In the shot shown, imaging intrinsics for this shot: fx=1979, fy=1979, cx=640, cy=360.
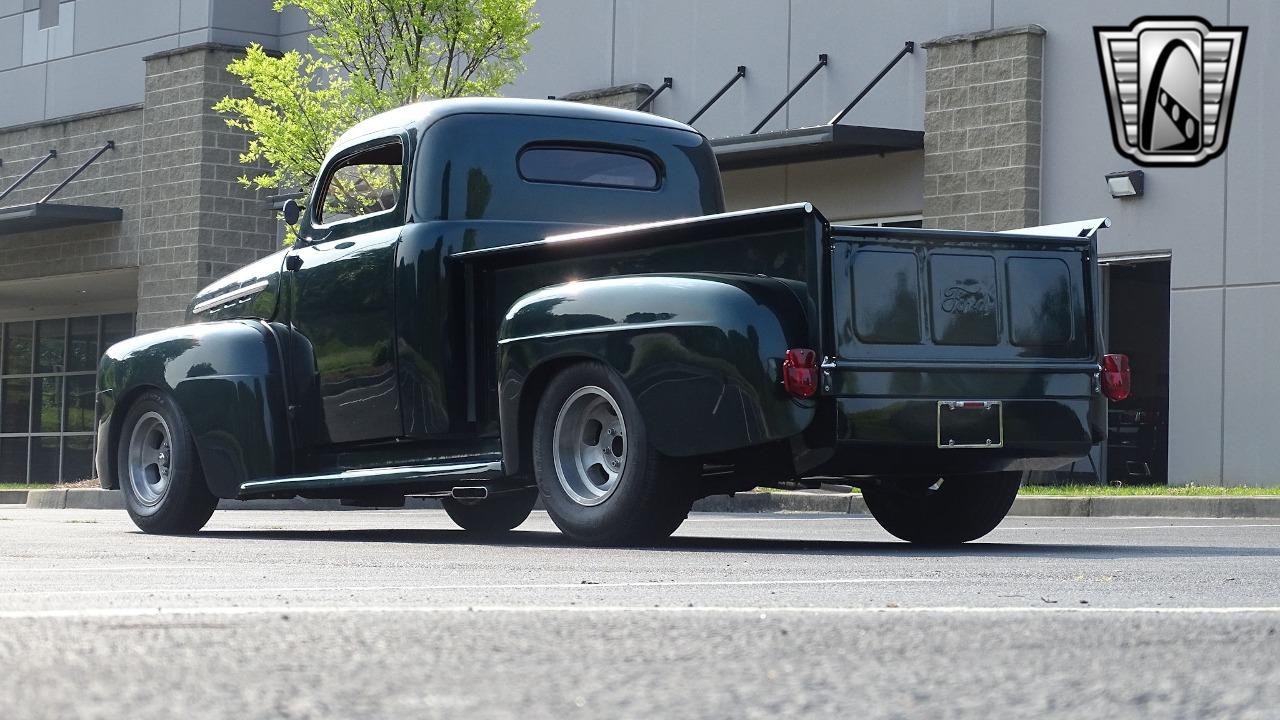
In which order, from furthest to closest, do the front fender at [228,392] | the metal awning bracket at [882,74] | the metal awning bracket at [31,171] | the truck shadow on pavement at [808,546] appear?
1. the metal awning bracket at [31,171]
2. the metal awning bracket at [882,74]
3. the front fender at [228,392]
4. the truck shadow on pavement at [808,546]

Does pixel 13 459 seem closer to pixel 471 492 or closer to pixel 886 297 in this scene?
pixel 471 492

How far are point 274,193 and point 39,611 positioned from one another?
989 inches

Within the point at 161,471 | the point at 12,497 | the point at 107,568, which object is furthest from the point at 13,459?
the point at 107,568

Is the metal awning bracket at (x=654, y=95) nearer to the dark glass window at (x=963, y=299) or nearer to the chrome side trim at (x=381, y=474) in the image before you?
the chrome side trim at (x=381, y=474)

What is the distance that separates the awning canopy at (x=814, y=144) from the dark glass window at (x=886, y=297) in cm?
1194

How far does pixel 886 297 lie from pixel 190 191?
880 inches

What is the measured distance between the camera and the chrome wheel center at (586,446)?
364 inches

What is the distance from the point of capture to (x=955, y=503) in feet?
33.5

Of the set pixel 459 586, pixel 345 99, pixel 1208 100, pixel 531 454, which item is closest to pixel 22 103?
pixel 345 99

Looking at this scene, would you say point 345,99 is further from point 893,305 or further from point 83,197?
point 893,305

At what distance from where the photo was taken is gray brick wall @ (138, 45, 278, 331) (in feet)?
96.8

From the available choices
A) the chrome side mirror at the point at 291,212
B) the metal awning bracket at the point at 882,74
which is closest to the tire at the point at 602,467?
the chrome side mirror at the point at 291,212

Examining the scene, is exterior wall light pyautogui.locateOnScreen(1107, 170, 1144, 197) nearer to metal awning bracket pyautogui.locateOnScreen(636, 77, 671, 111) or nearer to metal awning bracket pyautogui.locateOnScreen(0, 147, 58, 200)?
metal awning bracket pyautogui.locateOnScreen(636, 77, 671, 111)

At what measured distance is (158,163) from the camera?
30281 mm
